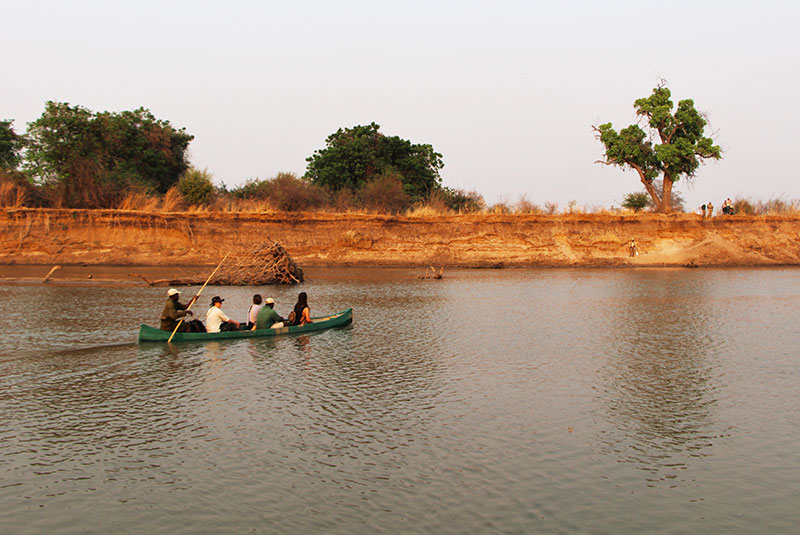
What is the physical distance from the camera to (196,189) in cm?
4138

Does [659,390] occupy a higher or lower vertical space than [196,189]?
lower

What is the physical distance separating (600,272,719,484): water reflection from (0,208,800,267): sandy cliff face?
20.3 m

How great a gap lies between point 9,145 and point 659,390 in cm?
5269

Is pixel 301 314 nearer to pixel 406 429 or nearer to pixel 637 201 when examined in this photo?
pixel 406 429

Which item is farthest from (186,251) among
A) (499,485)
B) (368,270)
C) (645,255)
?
(499,485)

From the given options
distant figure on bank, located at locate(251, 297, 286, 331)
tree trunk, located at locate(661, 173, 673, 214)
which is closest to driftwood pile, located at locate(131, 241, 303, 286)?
distant figure on bank, located at locate(251, 297, 286, 331)

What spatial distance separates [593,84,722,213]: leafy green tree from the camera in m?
42.0

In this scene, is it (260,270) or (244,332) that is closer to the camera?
(244,332)

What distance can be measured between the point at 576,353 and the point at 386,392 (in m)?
4.76

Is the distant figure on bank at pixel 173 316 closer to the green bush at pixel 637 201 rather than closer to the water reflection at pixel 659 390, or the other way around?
the water reflection at pixel 659 390

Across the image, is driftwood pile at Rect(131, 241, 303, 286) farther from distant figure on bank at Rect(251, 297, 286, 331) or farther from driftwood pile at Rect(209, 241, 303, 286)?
distant figure on bank at Rect(251, 297, 286, 331)

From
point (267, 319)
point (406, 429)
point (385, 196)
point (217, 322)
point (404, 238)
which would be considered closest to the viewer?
point (406, 429)

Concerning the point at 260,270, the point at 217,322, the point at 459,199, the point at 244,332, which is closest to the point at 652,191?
the point at 459,199

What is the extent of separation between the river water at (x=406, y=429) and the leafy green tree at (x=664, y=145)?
90.0ft
